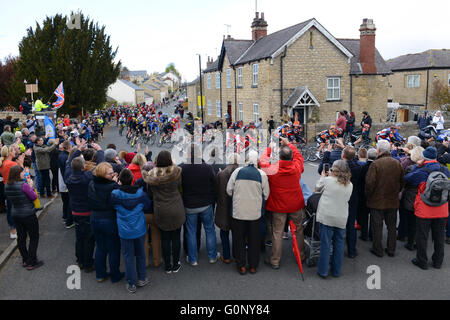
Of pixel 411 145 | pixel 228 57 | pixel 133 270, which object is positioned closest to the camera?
pixel 133 270

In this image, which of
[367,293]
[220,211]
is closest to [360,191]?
[367,293]

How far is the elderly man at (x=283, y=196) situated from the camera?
18.6 ft

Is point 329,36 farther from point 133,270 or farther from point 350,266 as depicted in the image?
point 133,270

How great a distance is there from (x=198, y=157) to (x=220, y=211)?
994 millimetres

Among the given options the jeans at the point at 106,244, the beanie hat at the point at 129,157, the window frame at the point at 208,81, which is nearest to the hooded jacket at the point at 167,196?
the jeans at the point at 106,244

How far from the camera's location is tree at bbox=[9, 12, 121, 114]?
98.6 feet

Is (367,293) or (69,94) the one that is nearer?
(367,293)

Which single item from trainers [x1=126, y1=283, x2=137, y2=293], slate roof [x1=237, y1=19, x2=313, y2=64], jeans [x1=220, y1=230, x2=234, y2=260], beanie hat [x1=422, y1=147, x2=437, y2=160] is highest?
slate roof [x1=237, y1=19, x2=313, y2=64]

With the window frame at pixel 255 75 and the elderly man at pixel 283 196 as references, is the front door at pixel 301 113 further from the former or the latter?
the elderly man at pixel 283 196

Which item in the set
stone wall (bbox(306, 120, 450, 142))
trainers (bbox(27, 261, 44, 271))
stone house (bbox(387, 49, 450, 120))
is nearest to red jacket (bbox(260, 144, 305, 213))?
trainers (bbox(27, 261, 44, 271))

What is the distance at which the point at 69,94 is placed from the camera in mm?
A: 30812

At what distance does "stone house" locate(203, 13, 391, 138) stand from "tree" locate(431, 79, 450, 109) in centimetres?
1020

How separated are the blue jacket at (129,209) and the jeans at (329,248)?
2768 millimetres

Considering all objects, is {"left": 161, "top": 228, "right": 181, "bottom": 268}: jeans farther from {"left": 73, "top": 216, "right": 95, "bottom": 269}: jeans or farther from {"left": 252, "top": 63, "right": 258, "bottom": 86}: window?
{"left": 252, "top": 63, "right": 258, "bottom": 86}: window
